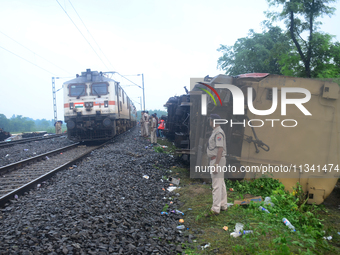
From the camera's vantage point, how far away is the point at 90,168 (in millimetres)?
7535

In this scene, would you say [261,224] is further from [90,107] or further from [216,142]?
[90,107]

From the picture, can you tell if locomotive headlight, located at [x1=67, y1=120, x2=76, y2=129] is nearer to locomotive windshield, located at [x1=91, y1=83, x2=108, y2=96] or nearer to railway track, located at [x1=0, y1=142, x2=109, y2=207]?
locomotive windshield, located at [x1=91, y1=83, x2=108, y2=96]

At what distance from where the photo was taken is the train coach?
43.0 feet

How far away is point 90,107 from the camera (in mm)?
13234

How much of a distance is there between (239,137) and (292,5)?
42.7ft

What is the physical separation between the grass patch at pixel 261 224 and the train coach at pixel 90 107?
8.68 m

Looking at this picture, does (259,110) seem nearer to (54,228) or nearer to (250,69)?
(54,228)

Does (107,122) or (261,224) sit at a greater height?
(107,122)

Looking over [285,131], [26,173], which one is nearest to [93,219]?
[285,131]

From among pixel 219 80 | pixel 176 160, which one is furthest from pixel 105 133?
pixel 219 80

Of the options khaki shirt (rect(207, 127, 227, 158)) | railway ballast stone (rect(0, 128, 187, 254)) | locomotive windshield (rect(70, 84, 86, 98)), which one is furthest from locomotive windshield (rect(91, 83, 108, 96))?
khaki shirt (rect(207, 127, 227, 158))

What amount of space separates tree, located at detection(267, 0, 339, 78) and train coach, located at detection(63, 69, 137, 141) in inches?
457

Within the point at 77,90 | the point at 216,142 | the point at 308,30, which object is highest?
the point at 308,30

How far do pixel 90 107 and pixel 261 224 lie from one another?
1137cm
